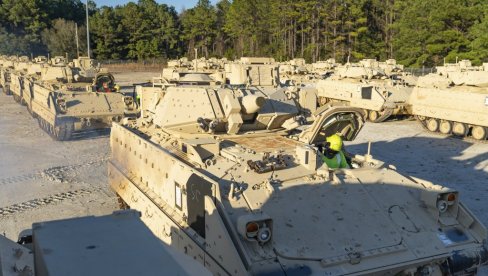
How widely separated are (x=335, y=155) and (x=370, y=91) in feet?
55.7

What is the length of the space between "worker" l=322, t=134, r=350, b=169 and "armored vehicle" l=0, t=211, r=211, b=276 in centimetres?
483

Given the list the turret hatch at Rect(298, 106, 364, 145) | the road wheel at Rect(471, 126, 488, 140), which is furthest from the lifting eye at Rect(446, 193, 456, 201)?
Answer: the road wheel at Rect(471, 126, 488, 140)

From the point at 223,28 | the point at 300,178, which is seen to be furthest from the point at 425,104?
the point at 223,28

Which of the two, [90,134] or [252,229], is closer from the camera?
[252,229]

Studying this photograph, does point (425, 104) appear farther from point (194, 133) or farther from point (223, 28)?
point (223, 28)

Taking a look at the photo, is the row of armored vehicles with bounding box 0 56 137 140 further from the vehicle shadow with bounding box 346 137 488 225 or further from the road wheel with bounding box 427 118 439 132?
the road wheel with bounding box 427 118 439 132

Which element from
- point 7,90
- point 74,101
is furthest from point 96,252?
point 7,90

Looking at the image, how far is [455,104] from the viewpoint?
20.2 metres

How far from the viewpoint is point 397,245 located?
619cm

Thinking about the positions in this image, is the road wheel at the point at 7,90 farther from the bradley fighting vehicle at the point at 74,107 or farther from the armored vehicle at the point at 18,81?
the bradley fighting vehicle at the point at 74,107

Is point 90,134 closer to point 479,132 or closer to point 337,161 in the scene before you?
point 337,161

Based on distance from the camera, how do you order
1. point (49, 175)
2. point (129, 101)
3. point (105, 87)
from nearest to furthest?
1. point (49, 175)
2. point (129, 101)
3. point (105, 87)

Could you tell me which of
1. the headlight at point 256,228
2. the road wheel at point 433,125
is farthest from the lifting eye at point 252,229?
the road wheel at point 433,125

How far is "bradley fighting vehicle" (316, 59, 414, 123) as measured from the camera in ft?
76.3
